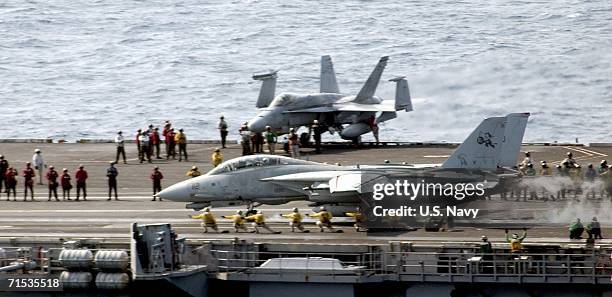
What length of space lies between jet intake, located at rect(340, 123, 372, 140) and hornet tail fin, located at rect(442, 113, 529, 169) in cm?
2119

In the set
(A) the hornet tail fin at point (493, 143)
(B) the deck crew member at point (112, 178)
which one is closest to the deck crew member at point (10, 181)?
(B) the deck crew member at point (112, 178)

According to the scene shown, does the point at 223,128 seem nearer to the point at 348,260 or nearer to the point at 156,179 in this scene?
the point at 156,179

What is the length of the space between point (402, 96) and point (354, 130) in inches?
123

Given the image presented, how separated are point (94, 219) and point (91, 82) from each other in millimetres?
81312

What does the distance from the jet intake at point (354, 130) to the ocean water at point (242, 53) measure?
29.8ft

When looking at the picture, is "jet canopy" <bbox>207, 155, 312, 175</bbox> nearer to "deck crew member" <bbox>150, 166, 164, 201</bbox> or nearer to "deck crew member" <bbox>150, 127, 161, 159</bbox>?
"deck crew member" <bbox>150, 166, 164, 201</bbox>

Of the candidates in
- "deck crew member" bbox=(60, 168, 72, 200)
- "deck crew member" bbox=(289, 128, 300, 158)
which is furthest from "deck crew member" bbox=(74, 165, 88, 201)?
"deck crew member" bbox=(289, 128, 300, 158)

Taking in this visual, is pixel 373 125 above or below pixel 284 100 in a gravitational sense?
below

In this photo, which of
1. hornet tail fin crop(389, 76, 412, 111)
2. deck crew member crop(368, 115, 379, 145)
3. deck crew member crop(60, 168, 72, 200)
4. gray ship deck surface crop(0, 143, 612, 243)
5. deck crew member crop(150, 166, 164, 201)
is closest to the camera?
gray ship deck surface crop(0, 143, 612, 243)

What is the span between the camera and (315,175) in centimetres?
5338

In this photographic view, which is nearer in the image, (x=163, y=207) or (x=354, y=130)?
(x=163, y=207)

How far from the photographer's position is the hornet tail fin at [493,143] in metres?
52.4

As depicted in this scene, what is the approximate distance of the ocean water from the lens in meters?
111

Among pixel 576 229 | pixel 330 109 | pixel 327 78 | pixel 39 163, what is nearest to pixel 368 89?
pixel 330 109
